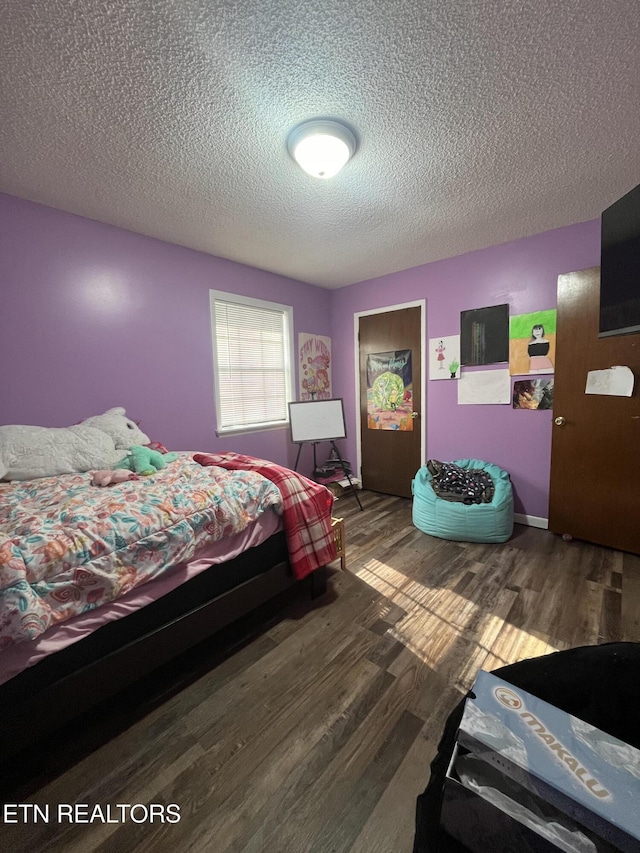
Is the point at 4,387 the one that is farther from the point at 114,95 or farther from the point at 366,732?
the point at 366,732

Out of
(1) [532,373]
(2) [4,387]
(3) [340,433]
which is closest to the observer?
(2) [4,387]

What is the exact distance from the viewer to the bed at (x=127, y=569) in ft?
3.59

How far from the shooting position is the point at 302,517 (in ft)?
6.45

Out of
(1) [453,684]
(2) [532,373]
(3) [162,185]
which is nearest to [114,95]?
(3) [162,185]

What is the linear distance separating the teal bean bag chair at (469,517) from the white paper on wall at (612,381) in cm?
97

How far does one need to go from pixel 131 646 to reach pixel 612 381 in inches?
128

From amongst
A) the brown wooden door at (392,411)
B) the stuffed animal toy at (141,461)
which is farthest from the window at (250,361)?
the stuffed animal toy at (141,461)

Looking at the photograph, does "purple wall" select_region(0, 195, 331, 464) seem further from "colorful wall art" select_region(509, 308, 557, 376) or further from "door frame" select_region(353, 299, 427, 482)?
"colorful wall art" select_region(509, 308, 557, 376)

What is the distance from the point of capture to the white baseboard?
2.94 metres

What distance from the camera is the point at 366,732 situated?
1.27m

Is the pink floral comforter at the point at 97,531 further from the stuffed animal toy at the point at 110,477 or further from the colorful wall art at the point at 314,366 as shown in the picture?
the colorful wall art at the point at 314,366

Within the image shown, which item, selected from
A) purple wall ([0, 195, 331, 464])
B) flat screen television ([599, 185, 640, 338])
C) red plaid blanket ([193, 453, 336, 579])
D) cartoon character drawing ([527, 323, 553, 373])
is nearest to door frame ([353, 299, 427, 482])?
cartoon character drawing ([527, 323, 553, 373])

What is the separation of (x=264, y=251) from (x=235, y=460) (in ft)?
6.47

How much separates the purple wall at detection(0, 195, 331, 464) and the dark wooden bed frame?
1578 mm
